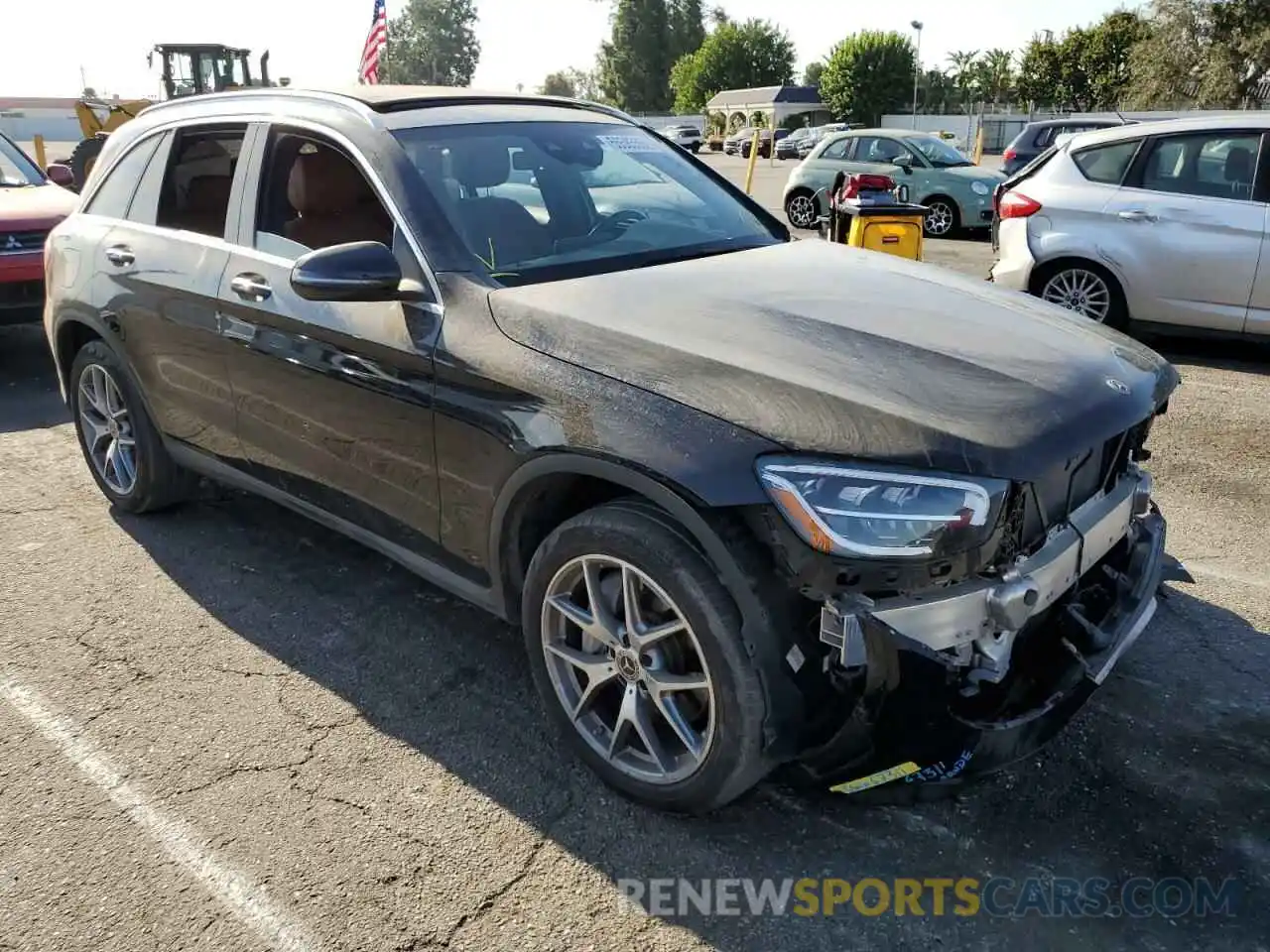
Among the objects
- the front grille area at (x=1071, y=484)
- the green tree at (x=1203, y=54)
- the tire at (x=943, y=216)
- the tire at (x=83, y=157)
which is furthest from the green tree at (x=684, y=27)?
the front grille area at (x=1071, y=484)

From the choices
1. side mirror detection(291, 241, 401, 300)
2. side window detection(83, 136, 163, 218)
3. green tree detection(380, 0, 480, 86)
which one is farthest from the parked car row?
green tree detection(380, 0, 480, 86)

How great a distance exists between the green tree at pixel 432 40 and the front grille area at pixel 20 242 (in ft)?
385

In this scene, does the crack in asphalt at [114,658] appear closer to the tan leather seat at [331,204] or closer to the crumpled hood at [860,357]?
the tan leather seat at [331,204]

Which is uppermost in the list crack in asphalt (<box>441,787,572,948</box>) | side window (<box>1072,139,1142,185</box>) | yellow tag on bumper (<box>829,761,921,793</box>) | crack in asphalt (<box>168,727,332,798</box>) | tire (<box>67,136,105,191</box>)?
side window (<box>1072,139,1142,185</box>)

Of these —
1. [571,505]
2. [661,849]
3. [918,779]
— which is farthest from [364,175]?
[918,779]

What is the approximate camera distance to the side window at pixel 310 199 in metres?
3.28

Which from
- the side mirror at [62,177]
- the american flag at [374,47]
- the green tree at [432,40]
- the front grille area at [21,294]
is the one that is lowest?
the front grille area at [21,294]

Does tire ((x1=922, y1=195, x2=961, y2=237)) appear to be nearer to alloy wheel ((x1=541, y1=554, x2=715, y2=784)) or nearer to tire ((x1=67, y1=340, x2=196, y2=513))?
tire ((x1=67, y1=340, x2=196, y2=513))

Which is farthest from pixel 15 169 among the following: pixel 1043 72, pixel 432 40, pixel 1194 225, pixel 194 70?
pixel 432 40

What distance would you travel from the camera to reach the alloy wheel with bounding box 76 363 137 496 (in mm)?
4609

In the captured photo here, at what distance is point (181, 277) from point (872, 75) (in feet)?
252

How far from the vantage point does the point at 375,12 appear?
15.0 metres

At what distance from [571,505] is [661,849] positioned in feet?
3.02

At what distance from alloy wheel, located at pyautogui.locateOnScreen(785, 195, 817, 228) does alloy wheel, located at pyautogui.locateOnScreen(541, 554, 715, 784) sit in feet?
44.4
